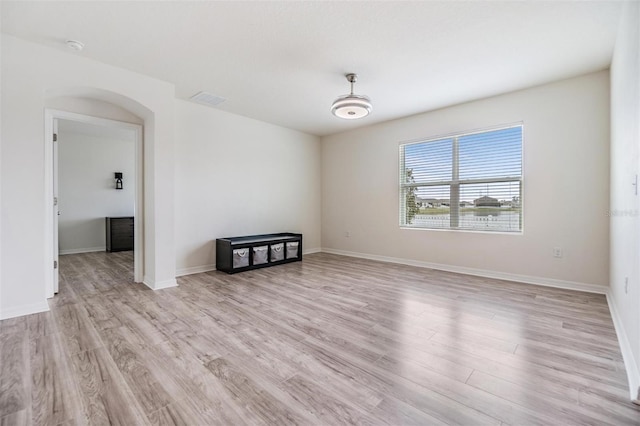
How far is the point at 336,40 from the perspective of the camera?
2.68m

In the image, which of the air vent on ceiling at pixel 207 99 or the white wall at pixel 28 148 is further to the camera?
the air vent on ceiling at pixel 207 99

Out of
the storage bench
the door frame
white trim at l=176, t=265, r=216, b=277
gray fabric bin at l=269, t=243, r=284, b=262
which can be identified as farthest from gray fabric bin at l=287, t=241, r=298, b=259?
the door frame

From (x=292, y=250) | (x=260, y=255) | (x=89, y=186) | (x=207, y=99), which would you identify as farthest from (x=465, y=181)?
(x=89, y=186)

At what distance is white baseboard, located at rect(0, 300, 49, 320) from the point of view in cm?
258

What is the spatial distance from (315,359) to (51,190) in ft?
11.5

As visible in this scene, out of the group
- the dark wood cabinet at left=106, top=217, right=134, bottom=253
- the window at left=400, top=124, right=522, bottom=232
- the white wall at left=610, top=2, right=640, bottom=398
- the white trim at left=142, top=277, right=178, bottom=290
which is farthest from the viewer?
the dark wood cabinet at left=106, top=217, right=134, bottom=253

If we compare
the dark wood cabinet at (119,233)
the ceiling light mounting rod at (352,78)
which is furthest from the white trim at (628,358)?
the dark wood cabinet at (119,233)

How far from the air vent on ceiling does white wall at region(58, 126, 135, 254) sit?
290cm

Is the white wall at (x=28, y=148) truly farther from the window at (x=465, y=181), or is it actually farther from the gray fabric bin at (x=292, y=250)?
the window at (x=465, y=181)

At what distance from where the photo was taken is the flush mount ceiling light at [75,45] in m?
2.70

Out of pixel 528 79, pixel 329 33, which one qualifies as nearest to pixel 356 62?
pixel 329 33

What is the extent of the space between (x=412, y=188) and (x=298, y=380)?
4.03m

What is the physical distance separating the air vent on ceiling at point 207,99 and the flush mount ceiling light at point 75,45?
1.35m

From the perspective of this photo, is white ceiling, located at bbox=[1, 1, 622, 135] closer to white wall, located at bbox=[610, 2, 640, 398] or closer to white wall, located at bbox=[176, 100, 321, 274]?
white wall, located at bbox=[610, 2, 640, 398]
